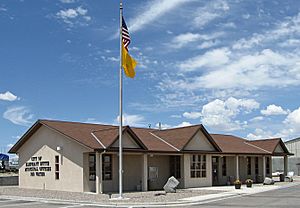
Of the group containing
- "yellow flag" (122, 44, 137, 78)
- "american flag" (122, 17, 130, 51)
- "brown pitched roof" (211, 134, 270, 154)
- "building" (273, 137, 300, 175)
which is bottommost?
"building" (273, 137, 300, 175)

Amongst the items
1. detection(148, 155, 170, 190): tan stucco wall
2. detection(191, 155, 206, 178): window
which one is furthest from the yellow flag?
detection(191, 155, 206, 178): window

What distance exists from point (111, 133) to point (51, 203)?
26.2ft

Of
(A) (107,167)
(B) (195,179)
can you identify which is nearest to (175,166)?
(B) (195,179)

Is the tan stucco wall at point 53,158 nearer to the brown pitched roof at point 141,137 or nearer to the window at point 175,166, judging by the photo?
the brown pitched roof at point 141,137

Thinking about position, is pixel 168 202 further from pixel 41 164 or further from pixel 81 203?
pixel 41 164

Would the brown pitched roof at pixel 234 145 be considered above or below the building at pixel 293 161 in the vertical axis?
above

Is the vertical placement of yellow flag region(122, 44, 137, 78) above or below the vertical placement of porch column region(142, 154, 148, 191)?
above

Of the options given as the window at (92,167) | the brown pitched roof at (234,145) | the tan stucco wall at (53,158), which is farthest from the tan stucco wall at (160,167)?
the tan stucco wall at (53,158)

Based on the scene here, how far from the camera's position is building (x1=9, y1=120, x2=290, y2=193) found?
28469mm

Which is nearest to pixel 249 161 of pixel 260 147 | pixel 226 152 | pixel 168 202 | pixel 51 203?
pixel 260 147

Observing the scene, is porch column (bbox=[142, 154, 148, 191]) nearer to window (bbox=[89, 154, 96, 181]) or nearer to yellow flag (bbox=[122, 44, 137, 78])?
window (bbox=[89, 154, 96, 181])

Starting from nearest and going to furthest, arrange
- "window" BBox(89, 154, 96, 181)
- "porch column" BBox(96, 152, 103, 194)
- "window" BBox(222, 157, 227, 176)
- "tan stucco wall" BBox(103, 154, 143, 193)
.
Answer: "porch column" BBox(96, 152, 103, 194), "window" BBox(89, 154, 96, 181), "tan stucco wall" BBox(103, 154, 143, 193), "window" BBox(222, 157, 227, 176)

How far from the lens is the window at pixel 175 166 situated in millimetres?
33562

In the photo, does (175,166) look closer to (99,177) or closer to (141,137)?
(141,137)
